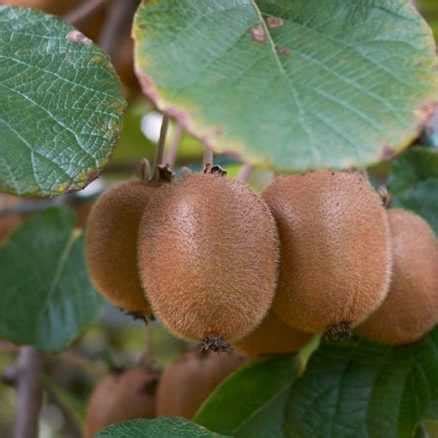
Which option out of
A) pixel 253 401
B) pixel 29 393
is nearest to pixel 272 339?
pixel 253 401

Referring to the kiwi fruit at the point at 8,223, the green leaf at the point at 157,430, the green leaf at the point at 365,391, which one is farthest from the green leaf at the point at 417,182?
the kiwi fruit at the point at 8,223

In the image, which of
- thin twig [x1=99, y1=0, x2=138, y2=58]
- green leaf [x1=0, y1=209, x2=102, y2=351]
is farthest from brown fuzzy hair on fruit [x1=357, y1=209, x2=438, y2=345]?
thin twig [x1=99, y1=0, x2=138, y2=58]

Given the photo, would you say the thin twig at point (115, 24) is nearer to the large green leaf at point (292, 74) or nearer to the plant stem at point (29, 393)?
the plant stem at point (29, 393)

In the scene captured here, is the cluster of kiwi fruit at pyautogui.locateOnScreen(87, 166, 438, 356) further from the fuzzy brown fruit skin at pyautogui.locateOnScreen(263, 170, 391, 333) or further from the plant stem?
the plant stem

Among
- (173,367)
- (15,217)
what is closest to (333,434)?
(173,367)

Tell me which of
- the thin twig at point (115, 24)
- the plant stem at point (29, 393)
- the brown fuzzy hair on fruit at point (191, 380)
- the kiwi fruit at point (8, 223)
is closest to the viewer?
the brown fuzzy hair on fruit at point (191, 380)

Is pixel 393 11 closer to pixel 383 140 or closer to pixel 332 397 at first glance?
pixel 383 140
